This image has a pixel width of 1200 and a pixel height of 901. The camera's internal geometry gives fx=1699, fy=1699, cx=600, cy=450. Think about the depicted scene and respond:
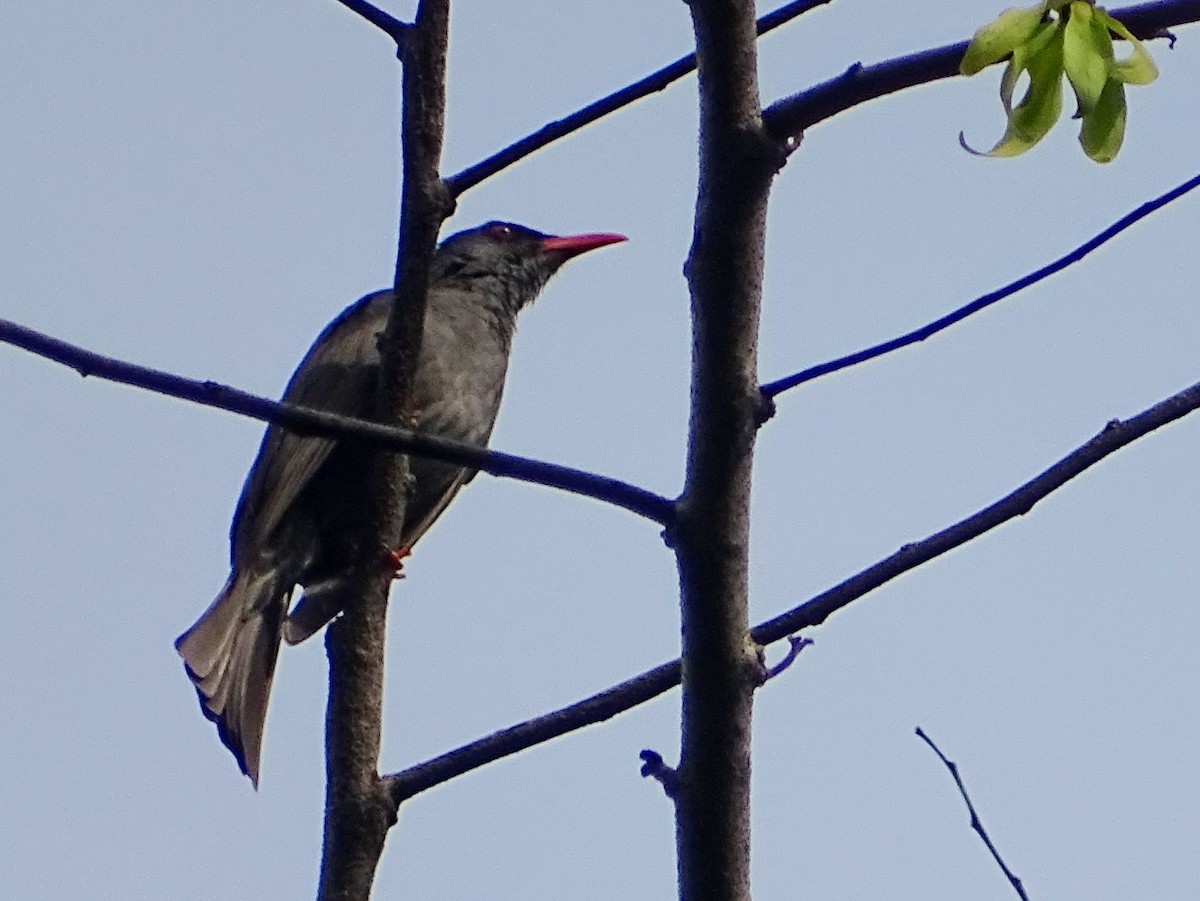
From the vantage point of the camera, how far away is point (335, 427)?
2.47 m

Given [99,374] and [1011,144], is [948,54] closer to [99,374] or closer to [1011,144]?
[1011,144]

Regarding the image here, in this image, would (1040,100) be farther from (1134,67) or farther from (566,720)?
(566,720)

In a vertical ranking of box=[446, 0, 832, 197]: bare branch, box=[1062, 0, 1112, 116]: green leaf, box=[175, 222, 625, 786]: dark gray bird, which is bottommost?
box=[1062, 0, 1112, 116]: green leaf

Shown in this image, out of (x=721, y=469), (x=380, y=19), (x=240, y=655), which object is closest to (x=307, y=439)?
(x=240, y=655)

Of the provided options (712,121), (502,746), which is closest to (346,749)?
(502,746)

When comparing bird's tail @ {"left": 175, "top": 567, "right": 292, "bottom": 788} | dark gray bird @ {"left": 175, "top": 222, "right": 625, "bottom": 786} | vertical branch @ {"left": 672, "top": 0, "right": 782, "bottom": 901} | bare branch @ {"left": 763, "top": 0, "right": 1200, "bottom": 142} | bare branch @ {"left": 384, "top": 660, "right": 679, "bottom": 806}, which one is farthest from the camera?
dark gray bird @ {"left": 175, "top": 222, "right": 625, "bottom": 786}

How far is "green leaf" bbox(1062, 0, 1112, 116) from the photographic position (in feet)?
6.26

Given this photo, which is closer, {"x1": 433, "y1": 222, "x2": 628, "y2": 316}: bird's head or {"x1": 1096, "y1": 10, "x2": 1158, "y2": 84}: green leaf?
{"x1": 1096, "y1": 10, "x2": 1158, "y2": 84}: green leaf

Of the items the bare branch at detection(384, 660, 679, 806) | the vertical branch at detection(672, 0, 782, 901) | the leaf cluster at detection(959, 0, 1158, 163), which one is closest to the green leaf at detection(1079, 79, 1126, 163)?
the leaf cluster at detection(959, 0, 1158, 163)

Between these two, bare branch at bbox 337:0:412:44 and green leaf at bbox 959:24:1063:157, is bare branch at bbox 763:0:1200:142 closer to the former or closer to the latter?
green leaf at bbox 959:24:1063:157

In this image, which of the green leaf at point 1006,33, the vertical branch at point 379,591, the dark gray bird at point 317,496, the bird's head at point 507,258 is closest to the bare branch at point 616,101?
the vertical branch at point 379,591

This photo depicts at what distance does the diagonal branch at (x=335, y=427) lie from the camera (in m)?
2.23

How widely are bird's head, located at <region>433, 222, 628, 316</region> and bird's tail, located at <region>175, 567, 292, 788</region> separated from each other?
5.88ft

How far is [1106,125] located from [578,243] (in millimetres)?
5488
